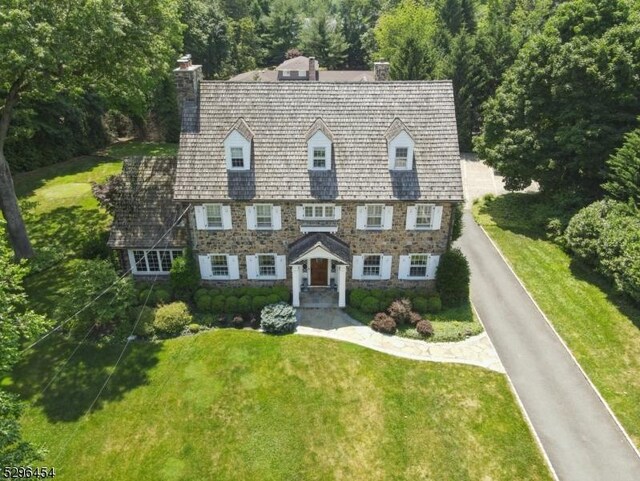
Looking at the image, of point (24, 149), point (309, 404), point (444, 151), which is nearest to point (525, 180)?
point (444, 151)

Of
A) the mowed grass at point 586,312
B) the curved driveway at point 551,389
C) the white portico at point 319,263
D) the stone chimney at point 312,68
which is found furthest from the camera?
the stone chimney at point 312,68

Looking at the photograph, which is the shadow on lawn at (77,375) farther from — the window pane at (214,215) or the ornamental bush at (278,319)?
the window pane at (214,215)

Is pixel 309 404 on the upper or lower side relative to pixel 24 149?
lower

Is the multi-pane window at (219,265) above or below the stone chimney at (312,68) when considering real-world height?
below

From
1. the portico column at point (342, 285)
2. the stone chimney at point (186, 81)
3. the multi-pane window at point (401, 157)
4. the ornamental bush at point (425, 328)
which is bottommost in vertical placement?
the ornamental bush at point (425, 328)

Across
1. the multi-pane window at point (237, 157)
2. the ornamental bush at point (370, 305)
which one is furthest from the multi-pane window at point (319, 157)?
the ornamental bush at point (370, 305)

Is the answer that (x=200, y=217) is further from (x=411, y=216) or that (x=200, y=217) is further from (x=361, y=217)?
(x=411, y=216)

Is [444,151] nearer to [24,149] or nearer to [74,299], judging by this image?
[74,299]
